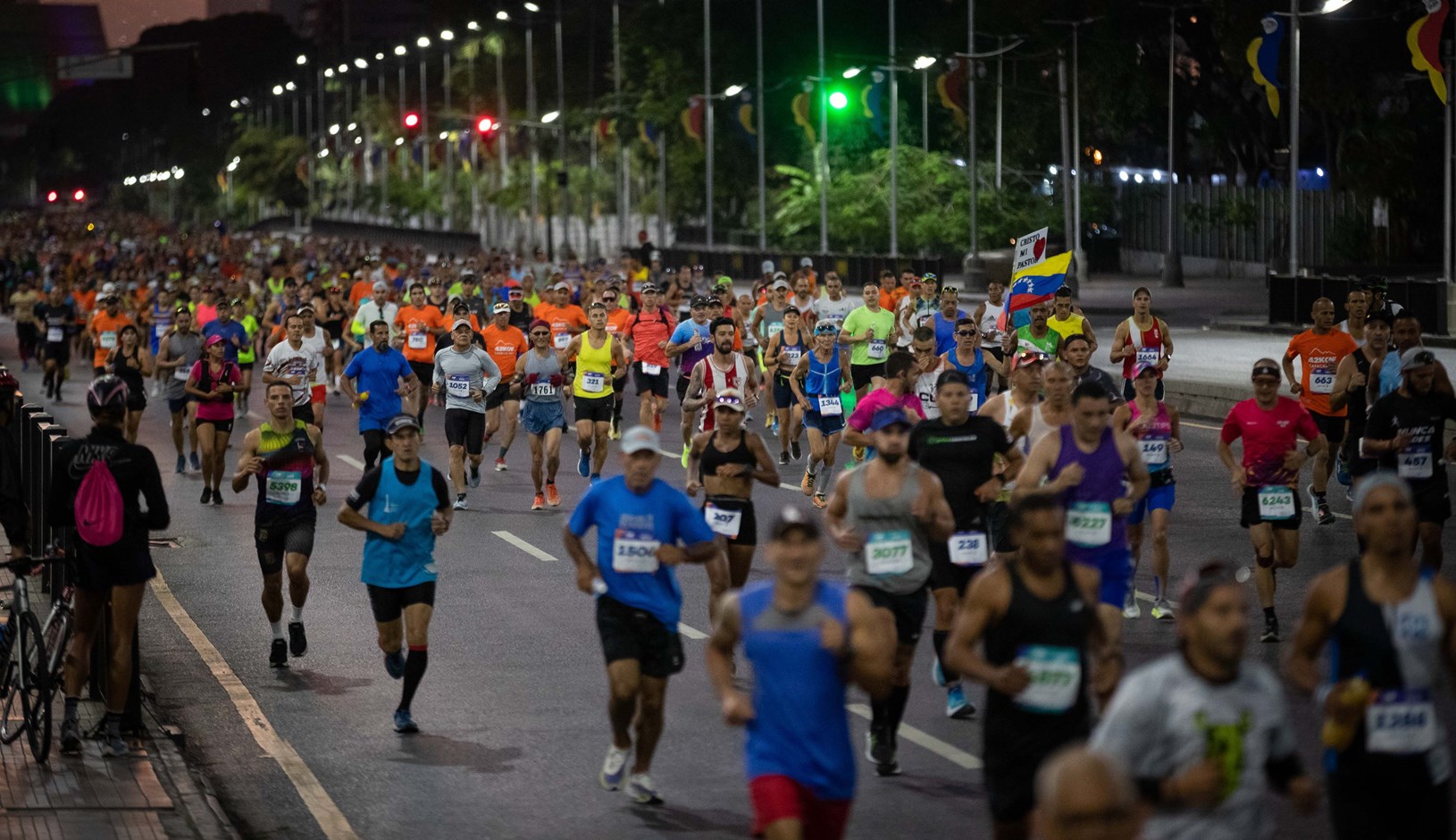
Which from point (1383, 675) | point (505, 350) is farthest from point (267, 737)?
point (505, 350)

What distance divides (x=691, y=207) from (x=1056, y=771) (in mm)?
81412

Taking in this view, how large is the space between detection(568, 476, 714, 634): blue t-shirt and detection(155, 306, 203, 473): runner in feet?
45.7

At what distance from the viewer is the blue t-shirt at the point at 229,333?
2412 cm

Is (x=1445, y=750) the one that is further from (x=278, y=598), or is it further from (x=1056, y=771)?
(x=278, y=598)

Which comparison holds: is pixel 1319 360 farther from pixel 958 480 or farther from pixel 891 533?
pixel 891 533

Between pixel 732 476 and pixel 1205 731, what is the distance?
6.12 m

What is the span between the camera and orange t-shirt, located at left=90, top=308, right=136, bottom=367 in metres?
28.2

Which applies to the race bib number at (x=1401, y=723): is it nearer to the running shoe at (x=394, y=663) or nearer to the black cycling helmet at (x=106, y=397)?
the running shoe at (x=394, y=663)

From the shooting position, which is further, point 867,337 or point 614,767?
point 867,337

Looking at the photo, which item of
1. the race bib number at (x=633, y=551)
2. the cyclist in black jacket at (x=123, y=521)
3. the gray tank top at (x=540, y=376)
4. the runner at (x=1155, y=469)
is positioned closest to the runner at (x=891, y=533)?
the race bib number at (x=633, y=551)

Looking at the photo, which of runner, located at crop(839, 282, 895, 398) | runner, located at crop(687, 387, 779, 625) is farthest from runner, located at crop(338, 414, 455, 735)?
runner, located at crop(839, 282, 895, 398)

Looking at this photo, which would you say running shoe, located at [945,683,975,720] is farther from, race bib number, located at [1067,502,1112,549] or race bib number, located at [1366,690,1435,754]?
race bib number, located at [1366,690,1435,754]

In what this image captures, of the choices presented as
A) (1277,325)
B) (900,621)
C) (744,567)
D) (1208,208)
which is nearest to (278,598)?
(744,567)

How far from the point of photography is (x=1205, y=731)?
231 inches
